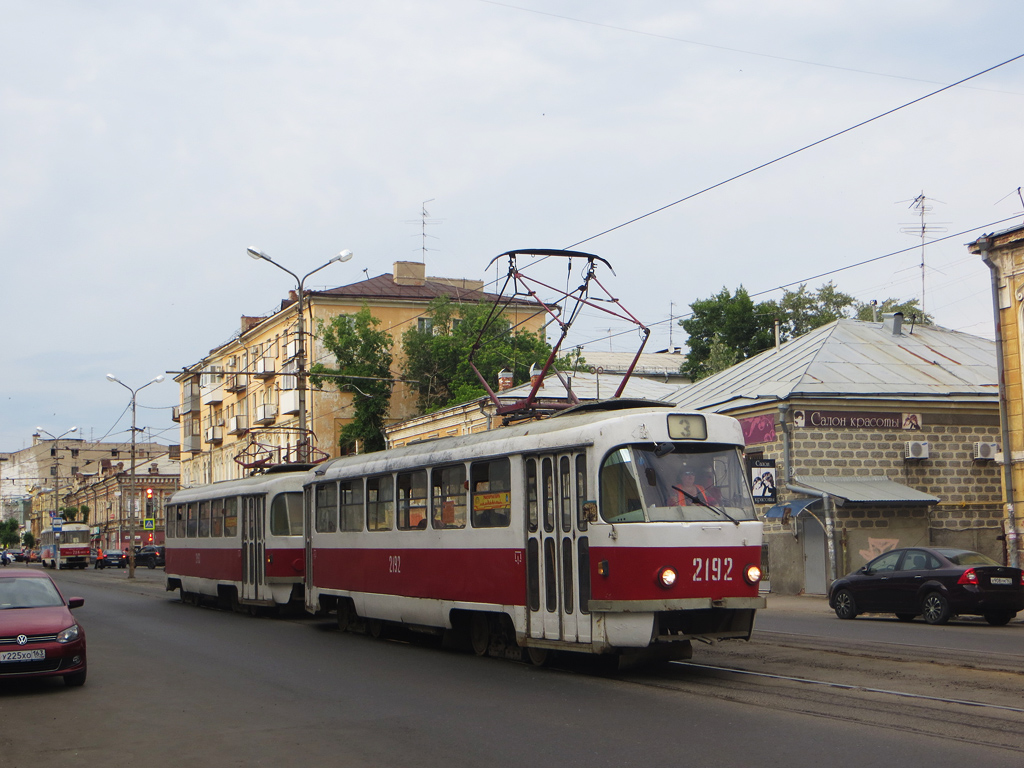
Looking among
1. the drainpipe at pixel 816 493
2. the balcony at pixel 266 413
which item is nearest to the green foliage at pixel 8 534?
the balcony at pixel 266 413

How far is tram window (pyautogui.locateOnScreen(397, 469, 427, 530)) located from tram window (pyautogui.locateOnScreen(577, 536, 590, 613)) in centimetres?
398

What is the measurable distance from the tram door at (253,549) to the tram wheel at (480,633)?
934 cm

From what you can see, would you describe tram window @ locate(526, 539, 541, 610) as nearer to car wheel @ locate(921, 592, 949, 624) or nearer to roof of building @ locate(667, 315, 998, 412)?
car wheel @ locate(921, 592, 949, 624)

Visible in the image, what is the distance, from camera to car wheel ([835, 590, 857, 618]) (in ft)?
68.5

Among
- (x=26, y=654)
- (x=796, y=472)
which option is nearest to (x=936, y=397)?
(x=796, y=472)

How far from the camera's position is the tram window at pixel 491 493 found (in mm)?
13344

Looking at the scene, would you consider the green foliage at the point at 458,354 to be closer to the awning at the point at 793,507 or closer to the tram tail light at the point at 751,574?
the awning at the point at 793,507

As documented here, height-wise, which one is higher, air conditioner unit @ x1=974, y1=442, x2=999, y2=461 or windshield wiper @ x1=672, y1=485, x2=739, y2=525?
air conditioner unit @ x1=974, y1=442, x2=999, y2=461

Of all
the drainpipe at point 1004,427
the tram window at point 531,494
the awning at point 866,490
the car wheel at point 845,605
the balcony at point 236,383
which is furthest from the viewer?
the balcony at point 236,383

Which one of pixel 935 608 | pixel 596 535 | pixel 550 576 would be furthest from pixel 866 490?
pixel 596 535

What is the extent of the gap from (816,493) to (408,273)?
39.7 metres

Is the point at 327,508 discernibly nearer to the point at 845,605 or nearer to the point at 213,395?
the point at 845,605

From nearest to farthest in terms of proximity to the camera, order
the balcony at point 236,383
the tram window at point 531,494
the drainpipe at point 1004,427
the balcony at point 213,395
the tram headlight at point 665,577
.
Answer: the tram headlight at point 665,577 < the tram window at point 531,494 < the drainpipe at point 1004,427 < the balcony at point 236,383 < the balcony at point 213,395

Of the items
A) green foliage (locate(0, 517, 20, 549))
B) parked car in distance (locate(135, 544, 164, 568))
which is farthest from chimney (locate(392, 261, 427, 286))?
green foliage (locate(0, 517, 20, 549))
